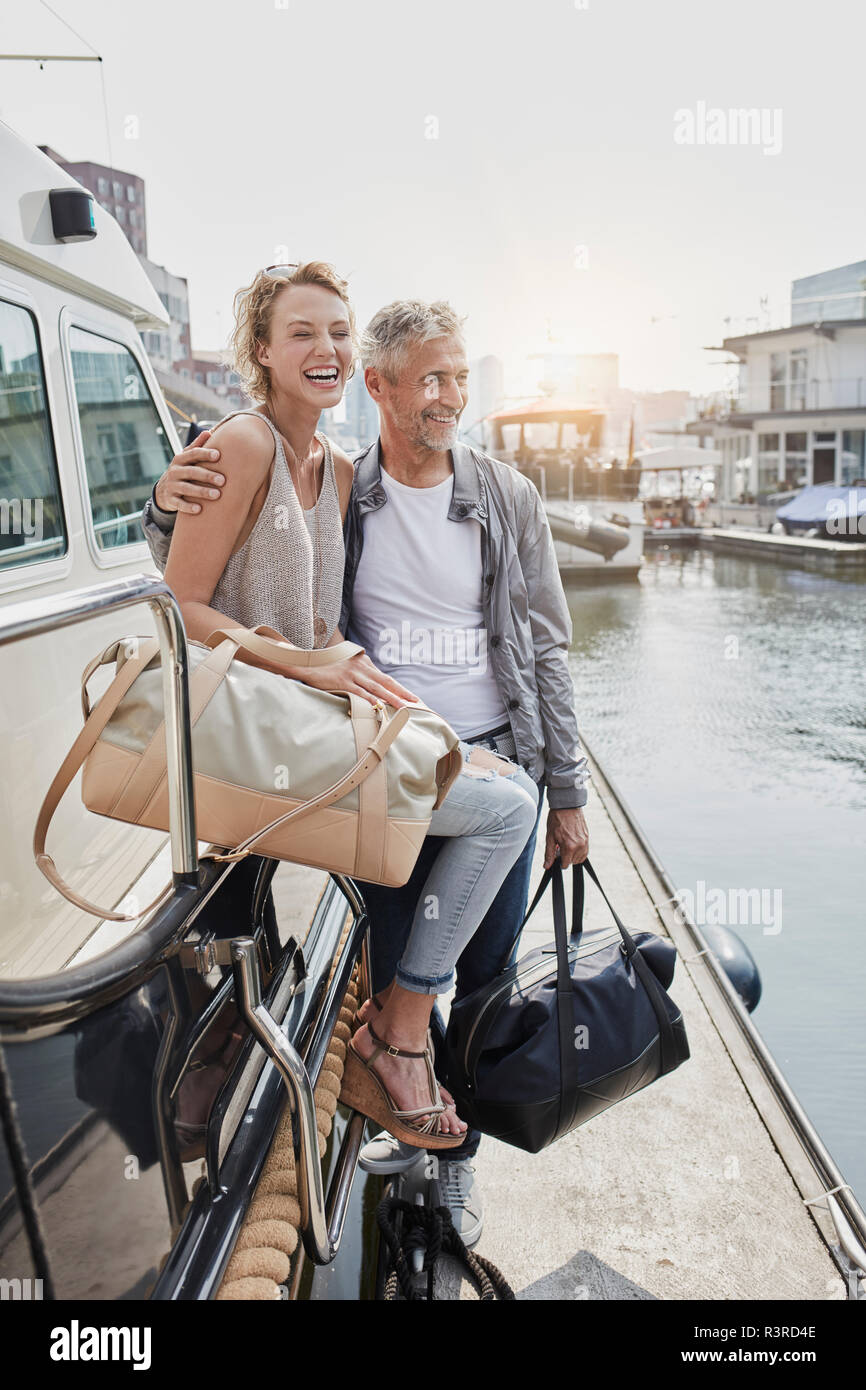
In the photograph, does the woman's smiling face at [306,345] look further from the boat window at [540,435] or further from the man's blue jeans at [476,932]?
the boat window at [540,435]

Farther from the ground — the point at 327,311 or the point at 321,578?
the point at 327,311

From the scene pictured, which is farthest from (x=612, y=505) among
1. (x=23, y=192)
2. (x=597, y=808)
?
(x=23, y=192)

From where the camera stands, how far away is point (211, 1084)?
1471 mm

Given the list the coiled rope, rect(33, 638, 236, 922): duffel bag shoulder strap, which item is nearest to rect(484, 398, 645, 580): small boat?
the coiled rope

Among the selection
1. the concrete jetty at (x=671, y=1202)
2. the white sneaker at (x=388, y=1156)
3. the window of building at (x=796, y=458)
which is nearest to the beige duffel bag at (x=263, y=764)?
the white sneaker at (x=388, y=1156)

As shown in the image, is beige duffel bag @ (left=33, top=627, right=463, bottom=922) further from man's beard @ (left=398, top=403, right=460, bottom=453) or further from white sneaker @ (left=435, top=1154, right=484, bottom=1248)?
white sneaker @ (left=435, top=1154, right=484, bottom=1248)

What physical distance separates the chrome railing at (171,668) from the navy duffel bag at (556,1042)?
3.22 ft

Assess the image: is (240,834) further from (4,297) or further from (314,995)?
(4,297)

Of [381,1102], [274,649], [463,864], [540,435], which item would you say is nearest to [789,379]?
[540,435]

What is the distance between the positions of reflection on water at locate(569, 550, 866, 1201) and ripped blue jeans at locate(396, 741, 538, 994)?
282 centimetres

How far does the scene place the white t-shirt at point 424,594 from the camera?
7.36 feet

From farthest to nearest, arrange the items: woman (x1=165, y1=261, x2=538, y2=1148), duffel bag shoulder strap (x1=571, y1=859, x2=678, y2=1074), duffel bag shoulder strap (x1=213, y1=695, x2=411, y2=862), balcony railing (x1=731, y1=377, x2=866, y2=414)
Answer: balcony railing (x1=731, y1=377, x2=866, y2=414) < duffel bag shoulder strap (x1=571, y1=859, x2=678, y2=1074) < woman (x1=165, y1=261, x2=538, y2=1148) < duffel bag shoulder strap (x1=213, y1=695, x2=411, y2=862)

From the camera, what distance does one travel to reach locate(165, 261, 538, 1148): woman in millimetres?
1785
